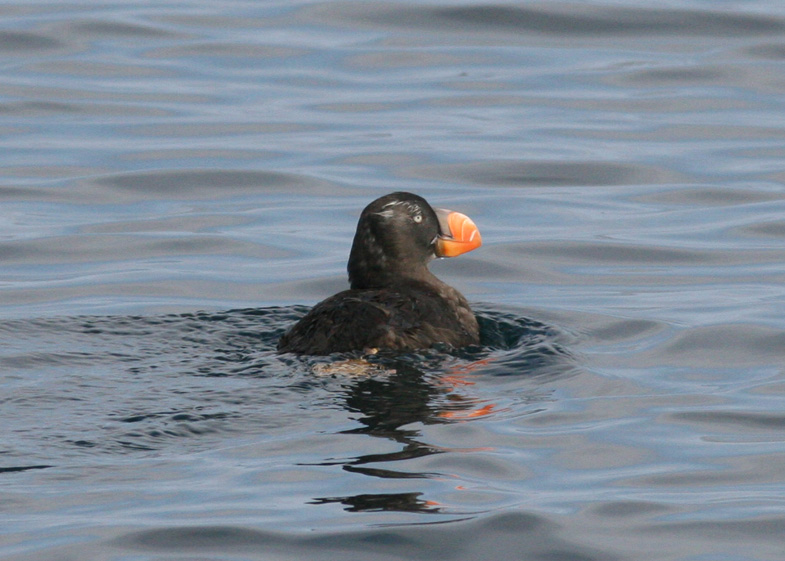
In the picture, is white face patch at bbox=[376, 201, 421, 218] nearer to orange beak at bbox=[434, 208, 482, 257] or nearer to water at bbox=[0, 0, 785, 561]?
orange beak at bbox=[434, 208, 482, 257]

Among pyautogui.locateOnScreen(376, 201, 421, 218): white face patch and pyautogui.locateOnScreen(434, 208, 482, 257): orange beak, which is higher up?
pyautogui.locateOnScreen(376, 201, 421, 218): white face patch

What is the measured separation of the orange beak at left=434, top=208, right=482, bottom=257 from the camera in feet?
28.5

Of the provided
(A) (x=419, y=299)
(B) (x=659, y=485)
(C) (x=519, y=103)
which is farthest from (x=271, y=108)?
(B) (x=659, y=485)

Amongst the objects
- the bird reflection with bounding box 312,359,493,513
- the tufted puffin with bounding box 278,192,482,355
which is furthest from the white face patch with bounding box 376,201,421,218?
the bird reflection with bounding box 312,359,493,513

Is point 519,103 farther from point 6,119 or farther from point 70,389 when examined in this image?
point 70,389

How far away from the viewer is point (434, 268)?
11.1 m

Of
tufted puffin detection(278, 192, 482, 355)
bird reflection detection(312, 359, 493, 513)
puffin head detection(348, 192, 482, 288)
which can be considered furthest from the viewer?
puffin head detection(348, 192, 482, 288)

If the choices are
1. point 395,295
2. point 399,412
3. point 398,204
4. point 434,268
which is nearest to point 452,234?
point 398,204

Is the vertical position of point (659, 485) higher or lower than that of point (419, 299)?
lower

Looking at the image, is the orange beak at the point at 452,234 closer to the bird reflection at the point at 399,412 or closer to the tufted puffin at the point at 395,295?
the tufted puffin at the point at 395,295

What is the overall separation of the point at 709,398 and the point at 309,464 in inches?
91.8

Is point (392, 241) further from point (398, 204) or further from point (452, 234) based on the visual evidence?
point (452, 234)

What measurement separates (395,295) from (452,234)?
95 cm

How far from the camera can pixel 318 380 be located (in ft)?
23.3
